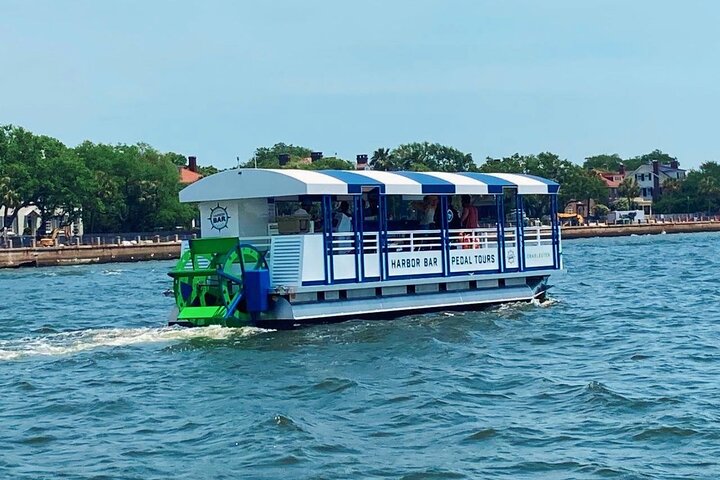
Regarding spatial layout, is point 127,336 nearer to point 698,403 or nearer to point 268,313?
point 268,313

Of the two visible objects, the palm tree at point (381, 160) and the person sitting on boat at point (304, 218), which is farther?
the palm tree at point (381, 160)

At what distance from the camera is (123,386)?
57.7 feet

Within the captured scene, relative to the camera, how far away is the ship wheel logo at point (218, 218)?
2539cm

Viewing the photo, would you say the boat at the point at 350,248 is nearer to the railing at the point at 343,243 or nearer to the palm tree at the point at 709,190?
the railing at the point at 343,243

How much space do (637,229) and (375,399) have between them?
10755 cm

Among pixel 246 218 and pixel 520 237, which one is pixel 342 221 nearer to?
pixel 246 218

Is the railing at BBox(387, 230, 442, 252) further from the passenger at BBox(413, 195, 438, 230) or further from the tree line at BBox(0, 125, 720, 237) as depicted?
the tree line at BBox(0, 125, 720, 237)

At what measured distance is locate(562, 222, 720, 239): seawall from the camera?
4493 inches

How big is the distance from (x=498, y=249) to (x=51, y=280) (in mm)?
32566

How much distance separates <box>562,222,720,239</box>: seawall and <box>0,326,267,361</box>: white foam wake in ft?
300

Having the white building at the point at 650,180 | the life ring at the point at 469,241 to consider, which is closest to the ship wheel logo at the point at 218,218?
the life ring at the point at 469,241

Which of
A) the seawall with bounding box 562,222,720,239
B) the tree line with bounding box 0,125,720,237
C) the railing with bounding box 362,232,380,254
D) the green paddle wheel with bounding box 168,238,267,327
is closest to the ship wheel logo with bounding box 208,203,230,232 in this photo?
the green paddle wheel with bounding box 168,238,267,327

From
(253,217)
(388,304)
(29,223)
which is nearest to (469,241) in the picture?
(388,304)

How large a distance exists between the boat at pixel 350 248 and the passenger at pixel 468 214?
1.0 inches
